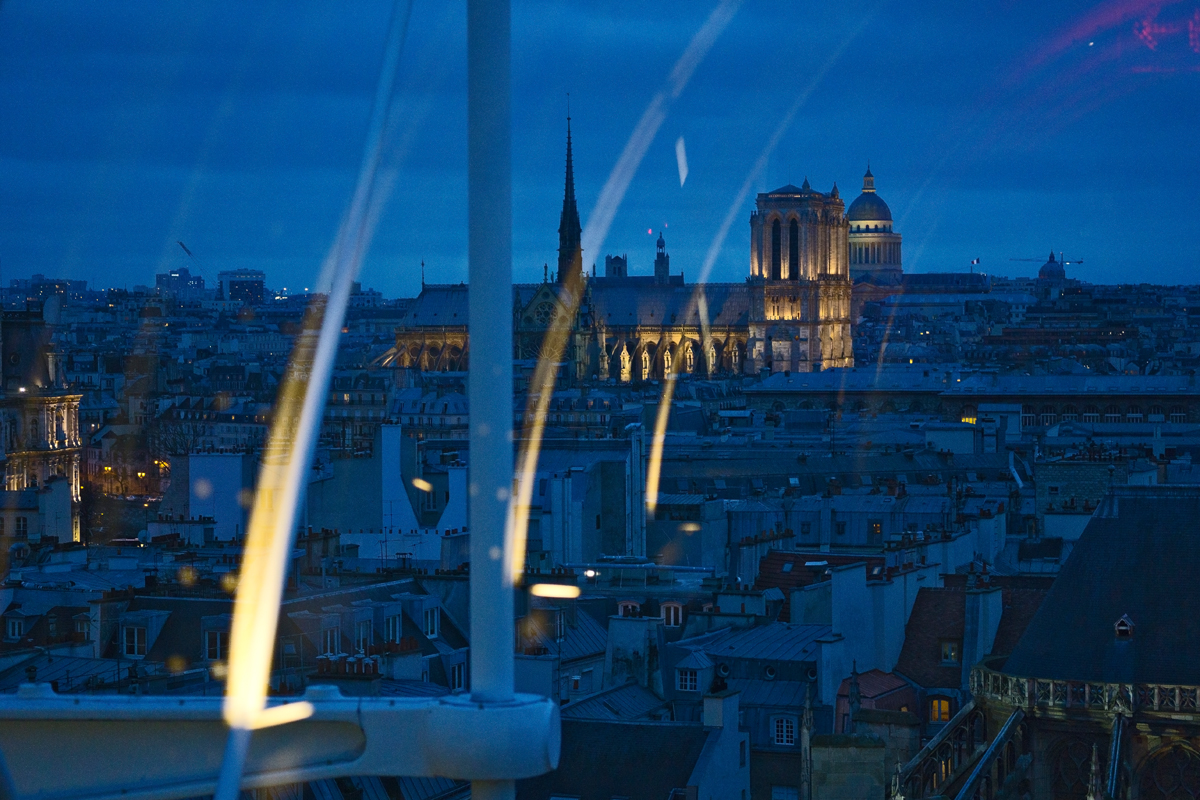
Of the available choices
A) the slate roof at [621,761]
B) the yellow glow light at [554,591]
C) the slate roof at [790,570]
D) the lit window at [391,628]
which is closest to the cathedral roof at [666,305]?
the slate roof at [790,570]

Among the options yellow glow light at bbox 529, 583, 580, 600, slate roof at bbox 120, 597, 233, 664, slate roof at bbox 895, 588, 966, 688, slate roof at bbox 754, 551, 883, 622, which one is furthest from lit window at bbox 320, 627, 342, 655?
slate roof at bbox 754, 551, 883, 622

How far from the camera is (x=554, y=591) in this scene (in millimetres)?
19422

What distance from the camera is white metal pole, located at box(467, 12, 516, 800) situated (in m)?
4.67

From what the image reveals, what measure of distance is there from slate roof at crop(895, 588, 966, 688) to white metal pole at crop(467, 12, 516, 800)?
14067 mm

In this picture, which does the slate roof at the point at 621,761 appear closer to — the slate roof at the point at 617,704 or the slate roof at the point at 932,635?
the slate roof at the point at 617,704

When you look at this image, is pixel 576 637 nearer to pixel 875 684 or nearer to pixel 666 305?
pixel 875 684

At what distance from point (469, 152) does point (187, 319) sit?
168m

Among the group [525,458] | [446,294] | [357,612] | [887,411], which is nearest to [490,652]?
[357,612]

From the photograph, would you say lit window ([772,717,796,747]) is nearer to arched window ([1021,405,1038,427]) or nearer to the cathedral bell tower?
arched window ([1021,405,1038,427])

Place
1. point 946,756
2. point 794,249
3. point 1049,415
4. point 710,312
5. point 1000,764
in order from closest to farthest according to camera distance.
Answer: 1. point 1000,764
2. point 946,756
3. point 1049,415
4. point 794,249
5. point 710,312

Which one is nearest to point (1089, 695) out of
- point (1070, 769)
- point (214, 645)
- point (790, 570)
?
point (1070, 769)

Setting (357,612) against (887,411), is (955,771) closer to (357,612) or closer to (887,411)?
(357,612)

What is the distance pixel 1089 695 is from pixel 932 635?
354 centimetres

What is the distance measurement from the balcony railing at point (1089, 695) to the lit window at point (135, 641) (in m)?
6.48
